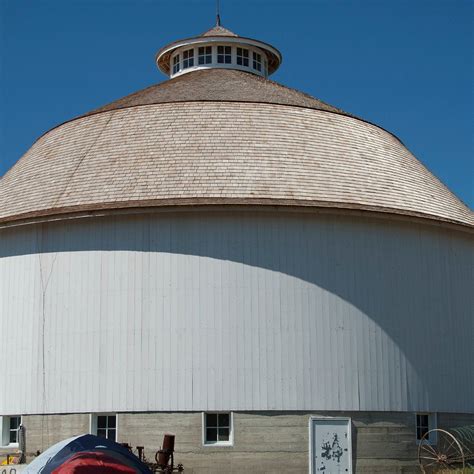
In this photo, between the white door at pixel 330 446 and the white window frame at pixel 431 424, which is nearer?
the white door at pixel 330 446

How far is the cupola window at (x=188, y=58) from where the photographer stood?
29.5 m

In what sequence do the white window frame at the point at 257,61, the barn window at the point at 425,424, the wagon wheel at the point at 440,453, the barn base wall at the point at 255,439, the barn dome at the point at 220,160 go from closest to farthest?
1. the barn base wall at the point at 255,439
2. the wagon wheel at the point at 440,453
3. the barn dome at the point at 220,160
4. the barn window at the point at 425,424
5. the white window frame at the point at 257,61

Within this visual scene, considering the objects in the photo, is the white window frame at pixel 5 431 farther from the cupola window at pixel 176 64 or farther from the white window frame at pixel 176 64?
the cupola window at pixel 176 64

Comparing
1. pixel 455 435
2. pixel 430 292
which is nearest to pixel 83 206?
pixel 430 292

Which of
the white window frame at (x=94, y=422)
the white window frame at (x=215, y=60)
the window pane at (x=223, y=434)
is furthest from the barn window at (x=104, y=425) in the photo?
the white window frame at (x=215, y=60)

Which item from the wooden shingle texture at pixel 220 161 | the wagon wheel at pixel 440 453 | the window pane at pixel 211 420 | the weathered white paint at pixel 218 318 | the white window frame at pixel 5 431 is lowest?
the wagon wheel at pixel 440 453

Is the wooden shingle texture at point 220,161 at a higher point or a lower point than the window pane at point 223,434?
higher

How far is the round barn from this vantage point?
1925 centimetres

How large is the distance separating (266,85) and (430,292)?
8457mm

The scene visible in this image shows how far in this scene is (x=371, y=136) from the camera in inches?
963

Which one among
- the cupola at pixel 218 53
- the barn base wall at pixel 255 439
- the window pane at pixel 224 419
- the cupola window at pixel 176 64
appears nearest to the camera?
the barn base wall at pixel 255 439

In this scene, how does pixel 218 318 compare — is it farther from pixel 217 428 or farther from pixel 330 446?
pixel 330 446

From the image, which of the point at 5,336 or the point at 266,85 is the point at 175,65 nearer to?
the point at 266,85

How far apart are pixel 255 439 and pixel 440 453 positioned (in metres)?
4.67
